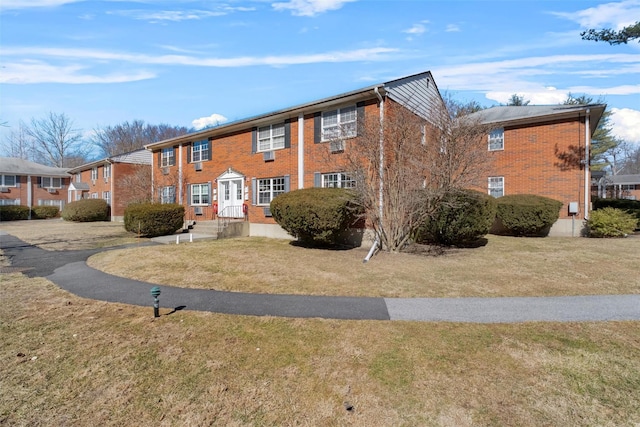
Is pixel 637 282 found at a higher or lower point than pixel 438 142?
lower

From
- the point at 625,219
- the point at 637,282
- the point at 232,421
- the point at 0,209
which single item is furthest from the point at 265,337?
the point at 0,209

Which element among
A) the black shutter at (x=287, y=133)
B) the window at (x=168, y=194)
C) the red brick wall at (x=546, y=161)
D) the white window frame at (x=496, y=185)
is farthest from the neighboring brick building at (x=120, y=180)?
the red brick wall at (x=546, y=161)

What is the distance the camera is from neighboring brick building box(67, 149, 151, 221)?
946 inches

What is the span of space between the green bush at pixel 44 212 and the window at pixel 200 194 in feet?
91.4

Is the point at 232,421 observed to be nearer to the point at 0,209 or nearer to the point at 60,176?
the point at 0,209

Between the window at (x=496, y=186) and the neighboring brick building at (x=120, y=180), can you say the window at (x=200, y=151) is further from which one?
the window at (x=496, y=186)

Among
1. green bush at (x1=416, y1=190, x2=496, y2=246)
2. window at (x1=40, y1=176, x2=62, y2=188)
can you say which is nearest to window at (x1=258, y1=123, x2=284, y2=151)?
green bush at (x1=416, y1=190, x2=496, y2=246)

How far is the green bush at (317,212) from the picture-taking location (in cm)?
1080

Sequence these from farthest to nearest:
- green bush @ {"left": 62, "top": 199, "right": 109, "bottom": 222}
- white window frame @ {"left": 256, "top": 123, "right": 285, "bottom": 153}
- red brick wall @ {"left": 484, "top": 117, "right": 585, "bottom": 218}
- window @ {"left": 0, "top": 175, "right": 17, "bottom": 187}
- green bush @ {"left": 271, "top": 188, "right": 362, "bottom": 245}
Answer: window @ {"left": 0, "top": 175, "right": 17, "bottom": 187} → green bush @ {"left": 62, "top": 199, "right": 109, "bottom": 222} → white window frame @ {"left": 256, "top": 123, "right": 285, "bottom": 153} → red brick wall @ {"left": 484, "top": 117, "right": 585, "bottom": 218} → green bush @ {"left": 271, "top": 188, "right": 362, "bottom": 245}

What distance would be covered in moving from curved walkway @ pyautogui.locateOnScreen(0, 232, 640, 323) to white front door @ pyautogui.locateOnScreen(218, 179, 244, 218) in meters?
10.4

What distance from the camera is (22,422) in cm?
284

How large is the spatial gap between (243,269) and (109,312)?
135 inches

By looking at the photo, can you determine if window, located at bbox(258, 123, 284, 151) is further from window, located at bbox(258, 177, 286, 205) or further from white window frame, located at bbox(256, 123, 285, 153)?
window, located at bbox(258, 177, 286, 205)

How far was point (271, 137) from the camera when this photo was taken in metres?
16.2
